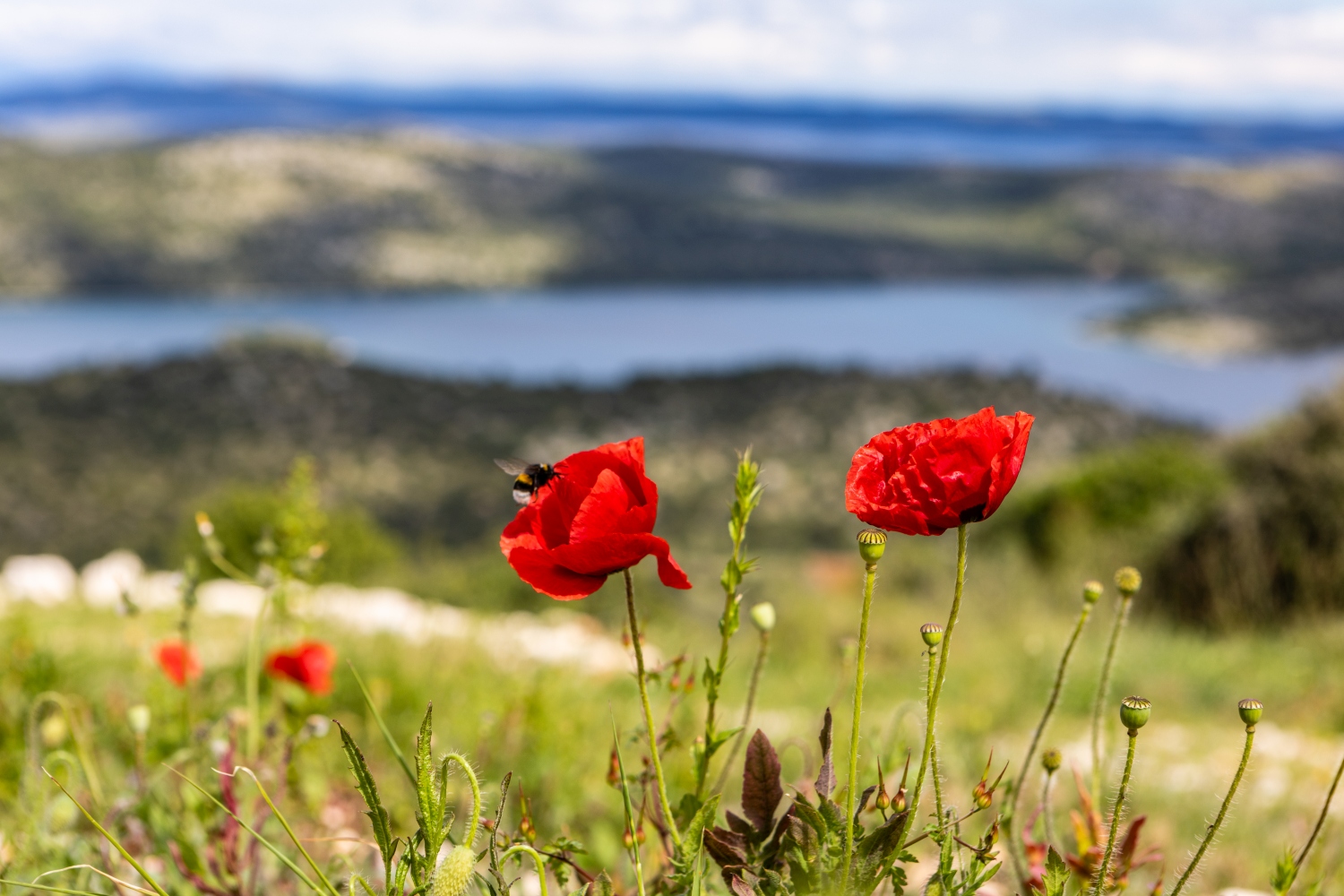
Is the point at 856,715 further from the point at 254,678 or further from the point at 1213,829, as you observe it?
the point at 254,678

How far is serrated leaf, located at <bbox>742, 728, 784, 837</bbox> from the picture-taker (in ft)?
3.48

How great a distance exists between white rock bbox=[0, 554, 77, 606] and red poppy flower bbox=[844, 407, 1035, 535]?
5791 mm

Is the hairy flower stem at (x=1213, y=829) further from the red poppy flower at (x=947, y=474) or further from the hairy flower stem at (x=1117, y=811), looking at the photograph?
the red poppy flower at (x=947, y=474)

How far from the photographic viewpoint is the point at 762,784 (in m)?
1.06

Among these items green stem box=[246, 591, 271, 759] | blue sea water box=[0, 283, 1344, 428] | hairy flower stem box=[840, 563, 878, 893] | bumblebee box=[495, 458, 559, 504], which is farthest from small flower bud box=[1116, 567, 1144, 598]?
blue sea water box=[0, 283, 1344, 428]

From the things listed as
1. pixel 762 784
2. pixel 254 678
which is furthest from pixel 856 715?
pixel 254 678

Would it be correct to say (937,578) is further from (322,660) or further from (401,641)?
(322,660)

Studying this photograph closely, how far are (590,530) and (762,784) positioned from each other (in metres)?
0.34

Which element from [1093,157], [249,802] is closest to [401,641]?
[249,802]

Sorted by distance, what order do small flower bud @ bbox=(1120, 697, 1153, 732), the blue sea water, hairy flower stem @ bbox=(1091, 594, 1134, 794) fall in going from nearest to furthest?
1. small flower bud @ bbox=(1120, 697, 1153, 732)
2. hairy flower stem @ bbox=(1091, 594, 1134, 794)
3. the blue sea water

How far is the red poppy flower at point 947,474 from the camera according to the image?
87 cm

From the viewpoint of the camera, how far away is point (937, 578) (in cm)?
Result: 985

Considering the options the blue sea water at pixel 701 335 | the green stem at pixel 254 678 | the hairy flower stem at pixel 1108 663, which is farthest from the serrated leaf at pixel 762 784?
the blue sea water at pixel 701 335

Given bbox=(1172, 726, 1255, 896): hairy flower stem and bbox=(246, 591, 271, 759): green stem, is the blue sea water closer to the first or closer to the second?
bbox=(246, 591, 271, 759): green stem
